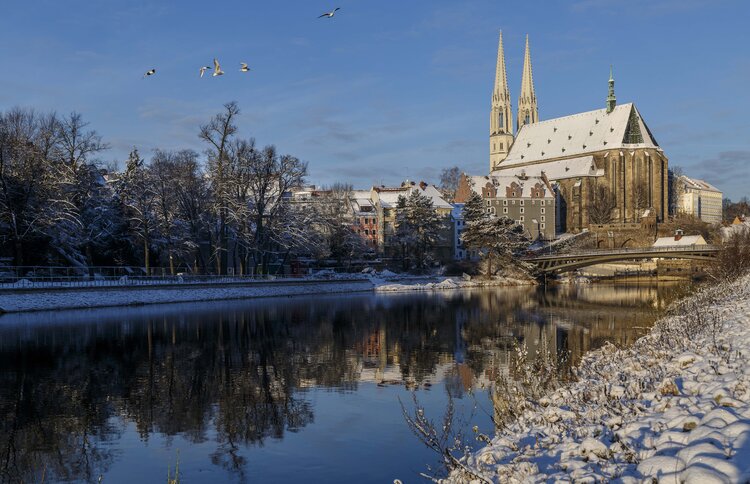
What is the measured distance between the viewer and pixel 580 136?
152125mm

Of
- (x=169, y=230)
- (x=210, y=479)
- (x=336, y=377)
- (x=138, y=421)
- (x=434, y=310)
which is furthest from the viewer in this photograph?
(x=169, y=230)

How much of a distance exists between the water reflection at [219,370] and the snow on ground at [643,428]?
117 inches

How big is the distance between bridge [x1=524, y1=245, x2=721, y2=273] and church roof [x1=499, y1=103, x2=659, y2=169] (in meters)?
60.6

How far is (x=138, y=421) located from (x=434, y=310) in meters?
35.0

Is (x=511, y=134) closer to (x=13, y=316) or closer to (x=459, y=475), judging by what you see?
(x=13, y=316)

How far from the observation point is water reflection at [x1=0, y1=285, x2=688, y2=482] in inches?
552

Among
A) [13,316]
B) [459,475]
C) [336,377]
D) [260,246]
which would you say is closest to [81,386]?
[336,377]

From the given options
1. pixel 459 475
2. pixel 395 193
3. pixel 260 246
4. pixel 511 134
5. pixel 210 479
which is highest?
pixel 511 134

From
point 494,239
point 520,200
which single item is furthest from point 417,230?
point 520,200

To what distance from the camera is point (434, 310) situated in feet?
163

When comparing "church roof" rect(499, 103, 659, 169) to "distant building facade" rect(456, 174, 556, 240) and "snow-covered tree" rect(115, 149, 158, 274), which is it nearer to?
"distant building facade" rect(456, 174, 556, 240)

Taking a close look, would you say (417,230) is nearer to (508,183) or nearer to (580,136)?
(508,183)

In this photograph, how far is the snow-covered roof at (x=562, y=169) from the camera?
142625 millimetres

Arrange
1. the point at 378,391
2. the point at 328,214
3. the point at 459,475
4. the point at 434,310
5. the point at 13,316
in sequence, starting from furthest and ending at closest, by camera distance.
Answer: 1. the point at 328,214
2. the point at 434,310
3. the point at 13,316
4. the point at 378,391
5. the point at 459,475
